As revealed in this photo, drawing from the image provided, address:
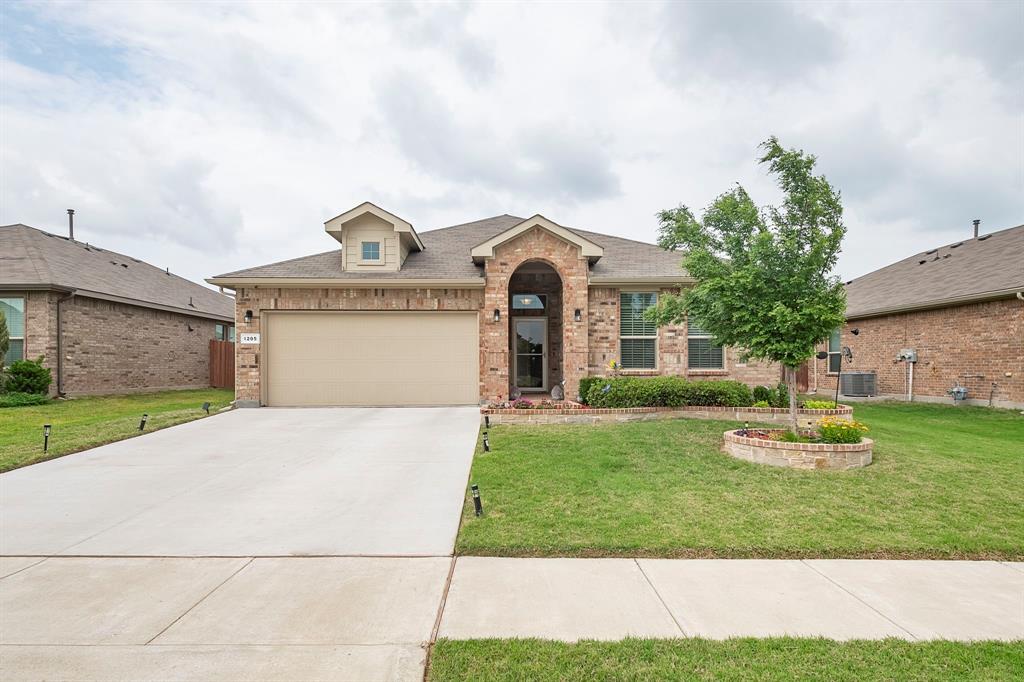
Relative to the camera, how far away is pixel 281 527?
15.6 feet

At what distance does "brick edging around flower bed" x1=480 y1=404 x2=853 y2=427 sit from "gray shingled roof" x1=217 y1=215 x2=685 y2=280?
13.1 feet

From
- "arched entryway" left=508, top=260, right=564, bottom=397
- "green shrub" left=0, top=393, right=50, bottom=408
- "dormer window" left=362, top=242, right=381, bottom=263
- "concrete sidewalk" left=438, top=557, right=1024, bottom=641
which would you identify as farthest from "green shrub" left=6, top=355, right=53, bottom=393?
"concrete sidewalk" left=438, top=557, right=1024, bottom=641

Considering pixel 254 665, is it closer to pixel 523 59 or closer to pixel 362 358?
pixel 362 358

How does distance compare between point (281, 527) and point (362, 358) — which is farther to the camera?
point (362, 358)

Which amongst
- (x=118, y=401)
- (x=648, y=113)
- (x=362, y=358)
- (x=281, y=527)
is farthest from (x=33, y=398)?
(x=648, y=113)

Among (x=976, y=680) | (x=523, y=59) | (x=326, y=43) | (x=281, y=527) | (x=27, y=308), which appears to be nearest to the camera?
(x=976, y=680)

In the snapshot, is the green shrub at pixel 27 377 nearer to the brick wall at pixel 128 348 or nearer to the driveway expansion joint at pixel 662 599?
the brick wall at pixel 128 348

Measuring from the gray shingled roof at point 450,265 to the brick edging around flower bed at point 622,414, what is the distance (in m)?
3.98

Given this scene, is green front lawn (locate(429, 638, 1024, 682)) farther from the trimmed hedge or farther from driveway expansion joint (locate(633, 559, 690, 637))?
the trimmed hedge

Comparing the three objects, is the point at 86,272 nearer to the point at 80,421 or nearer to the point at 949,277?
the point at 80,421

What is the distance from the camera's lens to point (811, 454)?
22.0 feet

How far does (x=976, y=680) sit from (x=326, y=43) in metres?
14.3

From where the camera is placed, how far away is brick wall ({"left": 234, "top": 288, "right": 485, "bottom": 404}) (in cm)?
1279

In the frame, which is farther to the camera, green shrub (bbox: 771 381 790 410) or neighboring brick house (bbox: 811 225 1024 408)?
neighboring brick house (bbox: 811 225 1024 408)
